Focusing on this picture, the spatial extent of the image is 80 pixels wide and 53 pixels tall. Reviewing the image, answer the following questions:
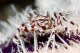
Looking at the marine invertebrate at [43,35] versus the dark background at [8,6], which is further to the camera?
the dark background at [8,6]

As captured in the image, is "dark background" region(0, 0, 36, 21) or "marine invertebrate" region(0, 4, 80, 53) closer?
"marine invertebrate" region(0, 4, 80, 53)

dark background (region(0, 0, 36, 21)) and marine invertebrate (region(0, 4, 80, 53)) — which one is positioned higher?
dark background (region(0, 0, 36, 21))

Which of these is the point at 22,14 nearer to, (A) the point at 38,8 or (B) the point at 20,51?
(A) the point at 38,8

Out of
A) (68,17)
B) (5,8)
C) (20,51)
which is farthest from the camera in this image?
(5,8)

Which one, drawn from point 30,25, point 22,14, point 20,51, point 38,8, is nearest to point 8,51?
point 20,51

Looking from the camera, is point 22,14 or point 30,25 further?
point 22,14

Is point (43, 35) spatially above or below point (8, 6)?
below

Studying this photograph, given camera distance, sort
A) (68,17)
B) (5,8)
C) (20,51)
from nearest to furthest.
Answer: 1. (20,51)
2. (68,17)
3. (5,8)

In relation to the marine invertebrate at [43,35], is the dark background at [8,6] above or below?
above
